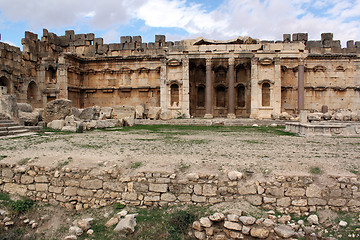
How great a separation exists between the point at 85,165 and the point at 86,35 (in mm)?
25225

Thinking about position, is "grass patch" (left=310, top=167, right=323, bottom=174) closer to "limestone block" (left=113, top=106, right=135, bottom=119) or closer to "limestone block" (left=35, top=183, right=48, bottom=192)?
"limestone block" (left=35, top=183, right=48, bottom=192)

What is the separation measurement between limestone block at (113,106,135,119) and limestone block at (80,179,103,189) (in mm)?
14081

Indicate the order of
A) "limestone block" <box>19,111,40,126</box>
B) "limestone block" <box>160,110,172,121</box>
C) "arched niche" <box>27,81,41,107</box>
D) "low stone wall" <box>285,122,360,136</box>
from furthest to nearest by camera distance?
"arched niche" <box>27,81,41,107</box>, "limestone block" <box>160,110,172,121</box>, "limestone block" <box>19,111,40,126</box>, "low stone wall" <box>285,122,360,136</box>

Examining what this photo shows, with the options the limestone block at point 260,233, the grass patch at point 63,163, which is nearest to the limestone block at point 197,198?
the limestone block at point 260,233

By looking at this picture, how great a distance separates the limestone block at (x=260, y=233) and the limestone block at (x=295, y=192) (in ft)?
3.49

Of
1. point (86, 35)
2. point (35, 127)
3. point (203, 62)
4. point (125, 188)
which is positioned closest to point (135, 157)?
point (125, 188)

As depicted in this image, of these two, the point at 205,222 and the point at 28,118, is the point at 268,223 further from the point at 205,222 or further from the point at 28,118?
the point at 28,118

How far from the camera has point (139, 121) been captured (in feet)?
61.6

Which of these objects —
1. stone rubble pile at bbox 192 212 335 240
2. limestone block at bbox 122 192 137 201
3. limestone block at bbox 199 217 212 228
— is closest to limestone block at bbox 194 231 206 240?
stone rubble pile at bbox 192 212 335 240

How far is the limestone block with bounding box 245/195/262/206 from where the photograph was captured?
5.09m

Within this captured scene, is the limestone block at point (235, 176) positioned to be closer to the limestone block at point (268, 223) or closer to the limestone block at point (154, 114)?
the limestone block at point (268, 223)

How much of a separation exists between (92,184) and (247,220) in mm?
3384

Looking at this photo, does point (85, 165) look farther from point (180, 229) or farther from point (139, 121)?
point (139, 121)

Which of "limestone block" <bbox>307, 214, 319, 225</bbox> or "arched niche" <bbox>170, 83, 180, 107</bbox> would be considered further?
"arched niche" <bbox>170, 83, 180, 107</bbox>
